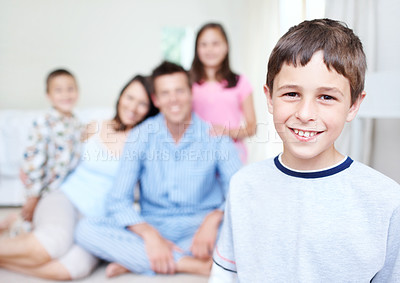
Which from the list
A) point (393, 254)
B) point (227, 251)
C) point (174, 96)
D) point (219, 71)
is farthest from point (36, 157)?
point (393, 254)

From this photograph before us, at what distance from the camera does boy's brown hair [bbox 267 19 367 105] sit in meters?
0.60

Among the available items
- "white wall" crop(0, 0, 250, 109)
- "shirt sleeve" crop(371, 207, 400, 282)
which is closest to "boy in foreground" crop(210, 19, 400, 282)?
"shirt sleeve" crop(371, 207, 400, 282)

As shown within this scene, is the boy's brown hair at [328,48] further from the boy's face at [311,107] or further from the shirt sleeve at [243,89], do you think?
the shirt sleeve at [243,89]

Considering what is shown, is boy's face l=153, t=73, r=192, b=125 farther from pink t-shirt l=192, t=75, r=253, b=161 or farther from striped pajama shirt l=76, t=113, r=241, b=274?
pink t-shirt l=192, t=75, r=253, b=161

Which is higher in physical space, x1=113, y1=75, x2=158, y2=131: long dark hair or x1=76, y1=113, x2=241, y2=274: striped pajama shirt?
x1=113, y1=75, x2=158, y2=131: long dark hair

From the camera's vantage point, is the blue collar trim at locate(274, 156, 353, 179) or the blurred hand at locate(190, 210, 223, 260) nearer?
the blue collar trim at locate(274, 156, 353, 179)

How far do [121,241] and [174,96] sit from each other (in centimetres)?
56

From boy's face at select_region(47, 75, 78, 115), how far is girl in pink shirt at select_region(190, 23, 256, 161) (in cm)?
57

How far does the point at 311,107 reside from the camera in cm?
60

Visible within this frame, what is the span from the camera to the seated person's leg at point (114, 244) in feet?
4.22

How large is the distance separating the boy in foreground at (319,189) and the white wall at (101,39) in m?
2.55

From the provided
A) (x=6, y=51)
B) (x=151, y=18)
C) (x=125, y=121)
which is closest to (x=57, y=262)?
(x=125, y=121)

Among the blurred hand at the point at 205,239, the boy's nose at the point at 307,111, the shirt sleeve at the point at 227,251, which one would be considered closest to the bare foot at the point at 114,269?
the blurred hand at the point at 205,239

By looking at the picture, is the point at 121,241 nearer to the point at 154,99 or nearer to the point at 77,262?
the point at 77,262
